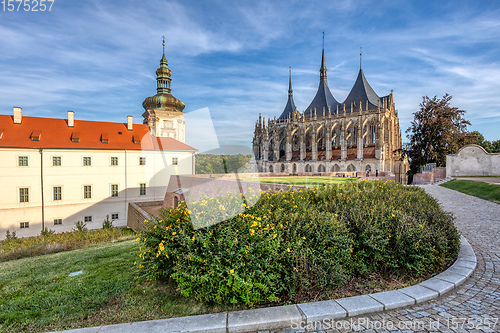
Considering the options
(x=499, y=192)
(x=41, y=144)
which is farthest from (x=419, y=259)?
(x=41, y=144)

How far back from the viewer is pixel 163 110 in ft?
142

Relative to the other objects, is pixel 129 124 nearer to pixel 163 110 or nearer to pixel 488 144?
pixel 163 110

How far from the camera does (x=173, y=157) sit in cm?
3219

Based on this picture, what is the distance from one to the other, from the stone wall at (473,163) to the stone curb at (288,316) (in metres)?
29.2

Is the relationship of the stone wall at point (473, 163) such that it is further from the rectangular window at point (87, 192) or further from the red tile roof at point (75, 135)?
the rectangular window at point (87, 192)

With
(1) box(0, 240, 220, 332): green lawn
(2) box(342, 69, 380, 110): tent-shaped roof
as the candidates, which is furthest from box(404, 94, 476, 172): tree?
(1) box(0, 240, 220, 332): green lawn

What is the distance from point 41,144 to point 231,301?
31615mm

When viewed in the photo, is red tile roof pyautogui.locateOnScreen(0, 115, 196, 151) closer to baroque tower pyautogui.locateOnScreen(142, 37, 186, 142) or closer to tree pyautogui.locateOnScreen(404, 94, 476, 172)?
baroque tower pyautogui.locateOnScreen(142, 37, 186, 142)

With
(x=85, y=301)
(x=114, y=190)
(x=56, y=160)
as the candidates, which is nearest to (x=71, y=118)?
(x=56, y=160)

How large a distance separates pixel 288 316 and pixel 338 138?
158 feet

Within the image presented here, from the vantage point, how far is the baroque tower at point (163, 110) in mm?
40938

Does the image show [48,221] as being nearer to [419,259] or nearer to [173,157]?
[173,157]

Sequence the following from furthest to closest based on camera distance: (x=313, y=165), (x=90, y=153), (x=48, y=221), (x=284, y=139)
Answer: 1. (x=284, y=139)
2. (x=313, y=165)
3. (x=90, y=153)
4. (x=48, y=221)

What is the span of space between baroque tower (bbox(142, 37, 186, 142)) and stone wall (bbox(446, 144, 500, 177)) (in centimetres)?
3425
